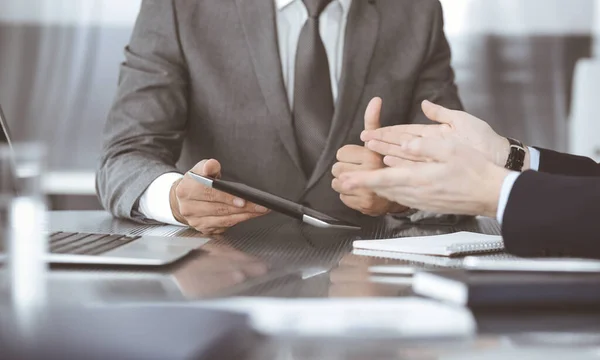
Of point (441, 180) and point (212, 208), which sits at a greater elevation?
point (441, 180)

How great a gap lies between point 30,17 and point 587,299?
14.2 feet

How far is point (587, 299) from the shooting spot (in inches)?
33.6

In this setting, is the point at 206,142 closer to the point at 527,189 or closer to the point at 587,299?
the point at 527,189

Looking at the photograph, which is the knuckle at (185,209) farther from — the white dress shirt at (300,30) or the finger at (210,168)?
the white dress shirt at (300,30)

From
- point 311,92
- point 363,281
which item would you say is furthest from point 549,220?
point 311,92

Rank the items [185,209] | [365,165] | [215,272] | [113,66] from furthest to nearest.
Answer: [113,66] < [365,165] < [185,209] < [215,272]

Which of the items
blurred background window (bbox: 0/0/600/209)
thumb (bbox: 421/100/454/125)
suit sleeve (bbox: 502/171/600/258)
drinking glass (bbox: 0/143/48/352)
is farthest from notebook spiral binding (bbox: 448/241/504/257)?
blurred background window (bbox: 0/0/600/209)

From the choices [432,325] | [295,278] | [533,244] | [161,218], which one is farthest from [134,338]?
[161,218]

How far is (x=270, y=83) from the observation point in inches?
85.6

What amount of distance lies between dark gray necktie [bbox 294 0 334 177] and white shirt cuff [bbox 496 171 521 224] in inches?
39.2

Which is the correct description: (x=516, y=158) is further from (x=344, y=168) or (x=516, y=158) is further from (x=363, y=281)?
(x=363, y=281)

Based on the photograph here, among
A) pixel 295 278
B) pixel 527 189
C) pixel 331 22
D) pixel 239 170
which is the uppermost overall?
pixel 331 22

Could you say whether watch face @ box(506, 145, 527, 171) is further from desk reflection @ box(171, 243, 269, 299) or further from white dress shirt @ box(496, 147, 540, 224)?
desk reflection @ box(171, 243, 269, 299)

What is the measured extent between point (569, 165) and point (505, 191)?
463 millimetres
